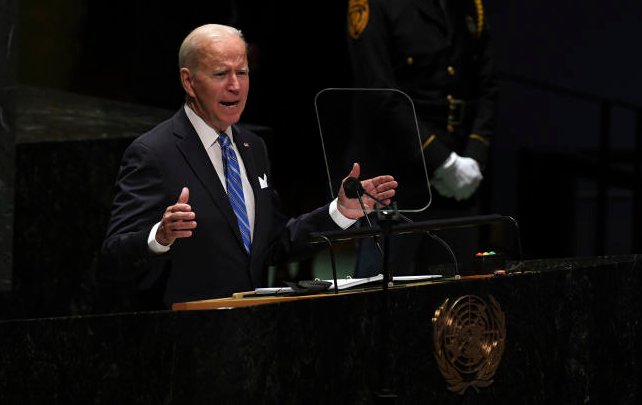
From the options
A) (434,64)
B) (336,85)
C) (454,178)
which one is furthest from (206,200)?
(336,85)

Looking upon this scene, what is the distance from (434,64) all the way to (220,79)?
1.25 metres

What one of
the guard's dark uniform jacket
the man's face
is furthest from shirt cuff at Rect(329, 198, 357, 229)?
the guard's dark uniform jacket

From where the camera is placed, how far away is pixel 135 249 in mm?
3389

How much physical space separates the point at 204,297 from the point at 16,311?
5.04ft

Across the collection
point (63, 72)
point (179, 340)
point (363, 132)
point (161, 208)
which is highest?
point (63, 72)

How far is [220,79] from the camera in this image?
368cm

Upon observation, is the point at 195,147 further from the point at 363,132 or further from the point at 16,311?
the point at 16,311

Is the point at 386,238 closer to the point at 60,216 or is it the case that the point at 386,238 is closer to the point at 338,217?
the point at 338,217

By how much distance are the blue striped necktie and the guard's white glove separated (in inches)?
42.6

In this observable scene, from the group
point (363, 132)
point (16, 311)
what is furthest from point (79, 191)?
point (363, 132)

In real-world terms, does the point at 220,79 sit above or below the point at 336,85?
below

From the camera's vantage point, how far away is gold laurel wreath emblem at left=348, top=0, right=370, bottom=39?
4.68 m

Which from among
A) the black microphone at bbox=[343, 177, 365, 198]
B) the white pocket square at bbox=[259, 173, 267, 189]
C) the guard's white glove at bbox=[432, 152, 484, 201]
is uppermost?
the guard's white glove at bbox=[432, 152, 484, 201]

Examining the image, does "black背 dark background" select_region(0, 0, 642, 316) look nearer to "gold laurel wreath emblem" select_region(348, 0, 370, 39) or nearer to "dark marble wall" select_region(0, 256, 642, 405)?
"gold laurel wreath emblem" select_region(348, 0, 370, 39)
